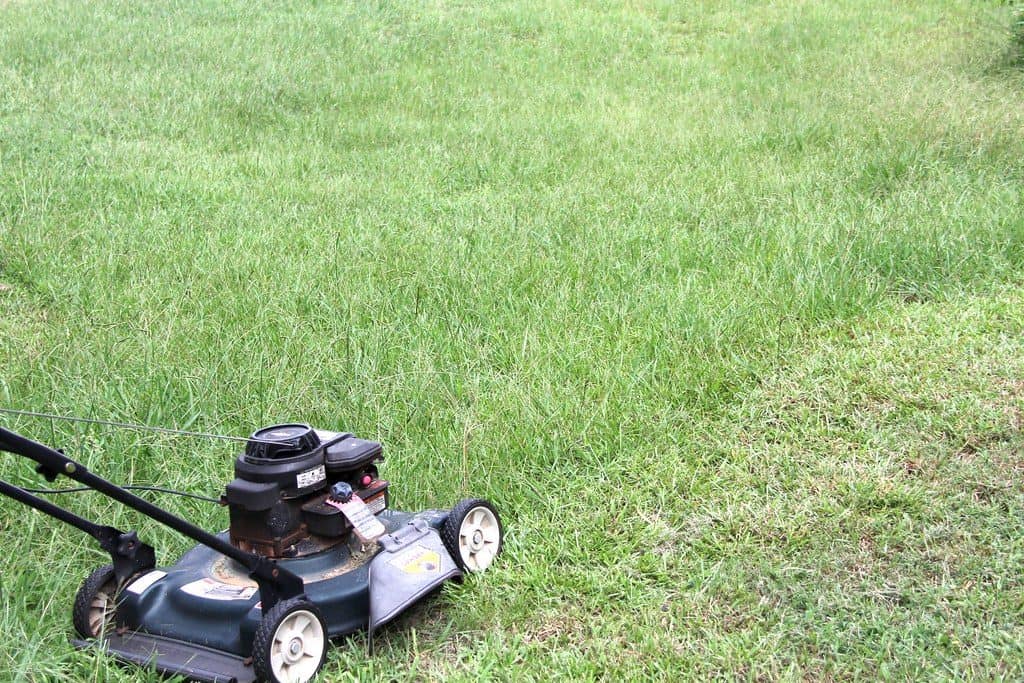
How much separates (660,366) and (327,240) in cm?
280

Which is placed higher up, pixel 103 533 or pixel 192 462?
pixel 103 533

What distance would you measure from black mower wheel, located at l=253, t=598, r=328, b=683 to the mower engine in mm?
248

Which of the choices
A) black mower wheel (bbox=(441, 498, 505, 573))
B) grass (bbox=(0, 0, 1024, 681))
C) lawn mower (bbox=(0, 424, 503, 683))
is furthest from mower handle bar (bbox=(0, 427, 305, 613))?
black mower wheel (bbox=(441, 498, 505, 573))

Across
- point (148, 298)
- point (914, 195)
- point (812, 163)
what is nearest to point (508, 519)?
point (148, 298)

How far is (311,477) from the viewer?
2.90 meters

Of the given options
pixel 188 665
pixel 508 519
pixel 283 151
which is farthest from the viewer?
pixel 283 151

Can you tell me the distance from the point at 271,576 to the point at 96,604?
2.01 feet

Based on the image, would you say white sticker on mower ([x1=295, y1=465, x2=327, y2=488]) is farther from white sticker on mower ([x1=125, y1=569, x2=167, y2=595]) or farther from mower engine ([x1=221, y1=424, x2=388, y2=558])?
white sticker on mower ([x1=125, y1=569, x2=167, y2=595])

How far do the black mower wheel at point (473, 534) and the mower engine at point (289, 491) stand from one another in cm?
31

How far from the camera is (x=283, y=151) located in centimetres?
913

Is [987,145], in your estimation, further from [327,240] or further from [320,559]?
[320,559]

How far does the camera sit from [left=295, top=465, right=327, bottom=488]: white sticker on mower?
113 inches

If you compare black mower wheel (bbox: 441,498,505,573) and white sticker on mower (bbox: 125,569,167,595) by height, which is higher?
white sticker on mower (bbox: 125,569,167,595)

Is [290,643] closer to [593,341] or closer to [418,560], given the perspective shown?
[418,560]
